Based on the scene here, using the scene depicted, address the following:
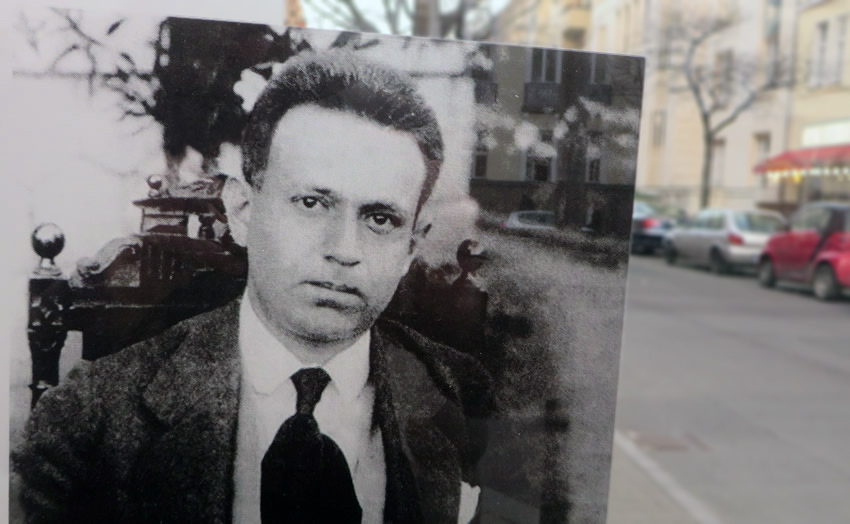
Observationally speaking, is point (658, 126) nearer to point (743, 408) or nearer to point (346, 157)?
point (743, 408)

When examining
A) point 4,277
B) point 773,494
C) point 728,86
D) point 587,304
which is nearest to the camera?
point 4,277

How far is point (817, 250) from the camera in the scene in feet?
55.5

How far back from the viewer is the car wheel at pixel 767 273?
18.8 m

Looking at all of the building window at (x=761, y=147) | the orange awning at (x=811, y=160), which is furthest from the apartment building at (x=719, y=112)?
the orange awning at (x=811, y=160)

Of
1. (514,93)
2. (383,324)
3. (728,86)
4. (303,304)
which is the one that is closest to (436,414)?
(383,324)

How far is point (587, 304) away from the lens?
1.58m

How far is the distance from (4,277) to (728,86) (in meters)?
31.7

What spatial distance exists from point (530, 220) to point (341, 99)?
0.36 m

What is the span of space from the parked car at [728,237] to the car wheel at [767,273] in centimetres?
84

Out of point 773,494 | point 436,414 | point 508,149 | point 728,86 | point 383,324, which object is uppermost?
point 728,86

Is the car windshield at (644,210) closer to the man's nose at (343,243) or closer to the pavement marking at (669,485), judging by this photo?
the pavement marking at (669,485)

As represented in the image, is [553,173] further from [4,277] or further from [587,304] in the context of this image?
[4,277]

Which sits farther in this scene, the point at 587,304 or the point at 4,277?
the point at 587,304

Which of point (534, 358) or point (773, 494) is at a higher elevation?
point (534, 358)
